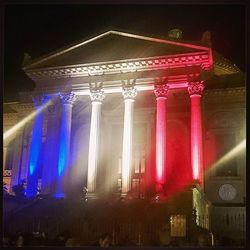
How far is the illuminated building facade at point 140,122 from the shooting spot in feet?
69.9

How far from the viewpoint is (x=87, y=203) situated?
1936cm

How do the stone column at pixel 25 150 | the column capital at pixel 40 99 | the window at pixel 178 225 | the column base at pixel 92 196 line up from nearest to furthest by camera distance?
the window at pixel 178 225
the column base at pixel 92 196
the column capital at pixel 40 99
the stone column at pixel 25 150

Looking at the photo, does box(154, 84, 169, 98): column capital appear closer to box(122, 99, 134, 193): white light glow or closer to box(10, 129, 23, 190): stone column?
box(122, 99, 134, 193): white light glow

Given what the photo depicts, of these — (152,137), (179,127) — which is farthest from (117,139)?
(179,127)

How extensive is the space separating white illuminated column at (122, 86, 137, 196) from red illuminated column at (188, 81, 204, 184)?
123 inches

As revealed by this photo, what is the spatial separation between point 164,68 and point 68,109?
590 cm

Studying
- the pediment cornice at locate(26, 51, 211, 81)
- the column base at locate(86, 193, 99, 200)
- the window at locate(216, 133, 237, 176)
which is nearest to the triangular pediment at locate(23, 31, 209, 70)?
the pediment cornice at locate(26, 51, 211, 81)

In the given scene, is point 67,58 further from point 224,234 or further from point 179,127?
point 224,234

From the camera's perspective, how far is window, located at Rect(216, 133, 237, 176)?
2408 centimetres

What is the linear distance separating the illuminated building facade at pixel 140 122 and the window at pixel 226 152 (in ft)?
0.19

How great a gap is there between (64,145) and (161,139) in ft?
17.8

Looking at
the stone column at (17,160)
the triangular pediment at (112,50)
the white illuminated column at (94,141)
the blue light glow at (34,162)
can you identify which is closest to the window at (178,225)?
the white illuminated column at (94,141)

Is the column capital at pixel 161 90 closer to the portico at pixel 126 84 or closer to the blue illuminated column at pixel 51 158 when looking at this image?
the portico at pixel 126 84

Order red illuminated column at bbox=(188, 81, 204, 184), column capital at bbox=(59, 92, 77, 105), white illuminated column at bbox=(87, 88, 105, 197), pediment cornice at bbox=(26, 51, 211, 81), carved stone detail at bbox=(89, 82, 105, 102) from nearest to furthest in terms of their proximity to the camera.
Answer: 1. red illuminated column at bbox=(188, 81, 204, 184)
2. pediment cornice at bbox=(26, 51, 211, 81)
3. white illuminated column at bbox=(87, 88, 105, 197)
4. carved stone detail at bbox=(89, 82, 105, 102)
5. column capital at bbox=(59, 92, 77, 105)
